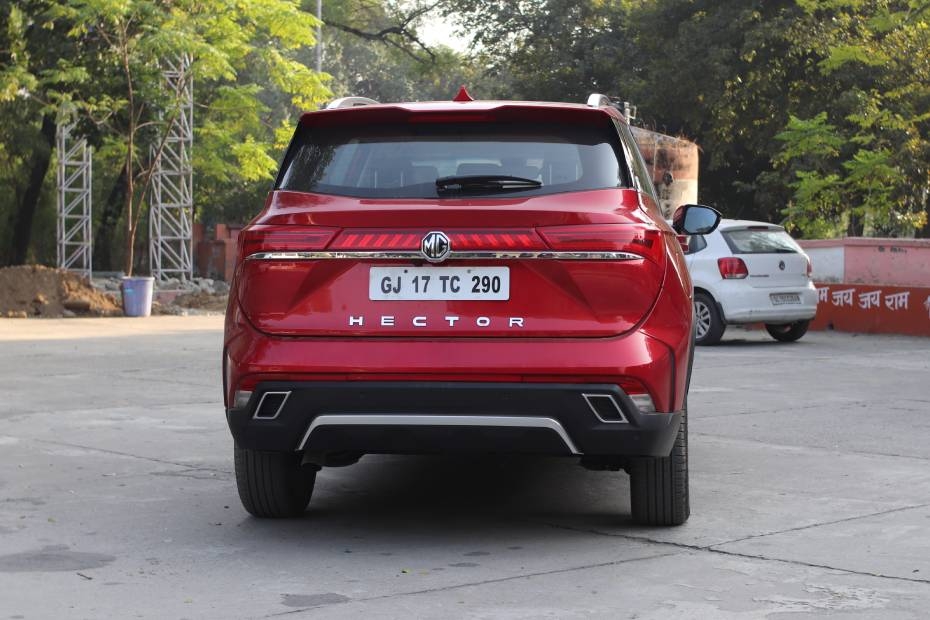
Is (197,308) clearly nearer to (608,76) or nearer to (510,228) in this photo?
(608,76)

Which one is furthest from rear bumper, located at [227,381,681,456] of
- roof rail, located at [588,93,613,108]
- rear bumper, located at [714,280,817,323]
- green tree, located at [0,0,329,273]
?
green tree, located at [0,0,329,273]

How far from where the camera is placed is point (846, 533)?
6.12 m

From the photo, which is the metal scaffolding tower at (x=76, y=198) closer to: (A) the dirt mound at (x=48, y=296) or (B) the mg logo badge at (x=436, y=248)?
→ (A) the dirt mound at (x=48, y=296)

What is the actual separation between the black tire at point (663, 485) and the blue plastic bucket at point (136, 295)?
2099 cm

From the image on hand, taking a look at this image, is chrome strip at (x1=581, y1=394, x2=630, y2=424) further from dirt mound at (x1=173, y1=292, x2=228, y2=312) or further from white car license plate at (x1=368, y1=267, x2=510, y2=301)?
dirt mound at (x1=173, y1=292, x2=228, y2=312)

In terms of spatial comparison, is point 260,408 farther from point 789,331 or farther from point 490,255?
point 789,331

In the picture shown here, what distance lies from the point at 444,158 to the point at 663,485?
161cm

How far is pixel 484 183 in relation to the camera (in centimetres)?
582

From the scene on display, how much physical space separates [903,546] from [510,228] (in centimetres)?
201

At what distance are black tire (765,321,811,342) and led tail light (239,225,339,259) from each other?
14097 mm

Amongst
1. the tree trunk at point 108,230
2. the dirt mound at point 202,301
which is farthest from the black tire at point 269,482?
the tree trunk at point 108,230

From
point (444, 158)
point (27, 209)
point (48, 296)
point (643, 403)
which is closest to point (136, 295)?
point (48, 296)

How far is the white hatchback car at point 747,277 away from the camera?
18.1 meters

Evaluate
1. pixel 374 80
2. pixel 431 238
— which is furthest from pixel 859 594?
pixel 374 80
